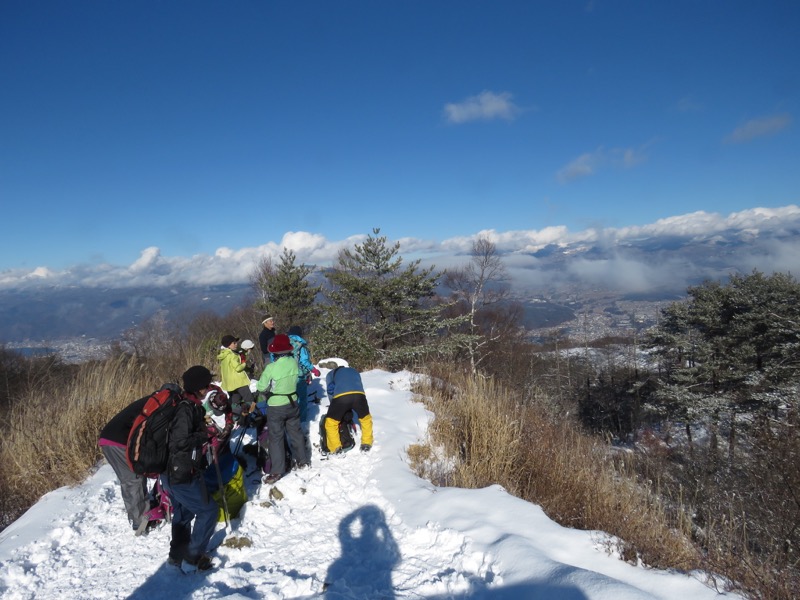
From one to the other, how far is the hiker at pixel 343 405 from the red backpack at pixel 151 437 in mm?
2255

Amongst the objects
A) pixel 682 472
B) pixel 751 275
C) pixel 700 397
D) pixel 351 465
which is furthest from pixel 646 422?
pixel 351 465

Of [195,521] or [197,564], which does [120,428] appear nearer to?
[195,521]

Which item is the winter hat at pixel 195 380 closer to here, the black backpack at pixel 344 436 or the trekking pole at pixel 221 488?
the trekking pole at pixel 221 488

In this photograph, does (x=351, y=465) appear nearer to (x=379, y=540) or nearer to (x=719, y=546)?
(x=379, y=540)

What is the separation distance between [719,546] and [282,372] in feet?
13.3

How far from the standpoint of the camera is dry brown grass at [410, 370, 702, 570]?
9.70 feet

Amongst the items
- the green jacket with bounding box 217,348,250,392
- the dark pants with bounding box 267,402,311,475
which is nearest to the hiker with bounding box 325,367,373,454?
the dark pants with bounding box 267,402,311,475

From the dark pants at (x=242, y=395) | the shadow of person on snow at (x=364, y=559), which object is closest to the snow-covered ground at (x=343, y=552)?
the shadow of person on snow at (x=364, y=559)

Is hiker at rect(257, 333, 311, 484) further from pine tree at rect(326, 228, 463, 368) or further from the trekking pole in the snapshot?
pine tree at rect(326, 228, 463, 368)

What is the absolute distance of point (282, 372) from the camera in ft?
14.7

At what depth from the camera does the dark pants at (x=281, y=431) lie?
450cm

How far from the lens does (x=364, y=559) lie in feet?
10.6

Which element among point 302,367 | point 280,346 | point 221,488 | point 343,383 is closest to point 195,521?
point 221,488

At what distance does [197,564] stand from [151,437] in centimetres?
109
